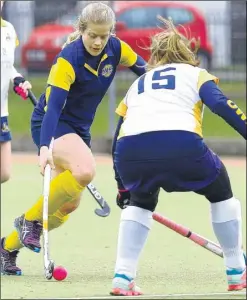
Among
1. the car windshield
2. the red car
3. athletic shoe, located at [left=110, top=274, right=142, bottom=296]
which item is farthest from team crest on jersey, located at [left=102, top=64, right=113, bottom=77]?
the car windshield

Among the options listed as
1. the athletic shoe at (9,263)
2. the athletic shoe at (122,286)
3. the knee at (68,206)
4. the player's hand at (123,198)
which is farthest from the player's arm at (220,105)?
the athletic shoe at (9,263)

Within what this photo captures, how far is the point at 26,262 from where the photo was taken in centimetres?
791

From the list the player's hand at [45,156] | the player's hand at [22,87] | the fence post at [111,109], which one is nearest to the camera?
the player's hand at [45,156]

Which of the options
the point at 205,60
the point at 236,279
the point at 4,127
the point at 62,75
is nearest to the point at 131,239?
the point at 236,279

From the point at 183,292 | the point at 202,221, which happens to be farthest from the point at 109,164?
the point at 183,292

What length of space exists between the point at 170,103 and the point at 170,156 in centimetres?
26

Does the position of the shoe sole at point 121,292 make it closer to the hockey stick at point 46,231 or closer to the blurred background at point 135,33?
the hockey stick at point 46,231

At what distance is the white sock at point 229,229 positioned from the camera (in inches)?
237

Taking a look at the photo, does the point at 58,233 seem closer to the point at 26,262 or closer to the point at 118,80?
the point at 26,262

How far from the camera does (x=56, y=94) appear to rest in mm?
6625

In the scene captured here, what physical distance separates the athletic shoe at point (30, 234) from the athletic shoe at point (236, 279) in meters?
1.42

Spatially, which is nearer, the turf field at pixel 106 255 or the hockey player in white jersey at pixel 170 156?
the hockey player in white jersey at pixel 170 156

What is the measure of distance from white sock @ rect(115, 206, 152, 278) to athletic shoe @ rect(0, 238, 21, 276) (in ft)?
4.47

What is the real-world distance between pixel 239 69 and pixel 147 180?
38.0 feet
